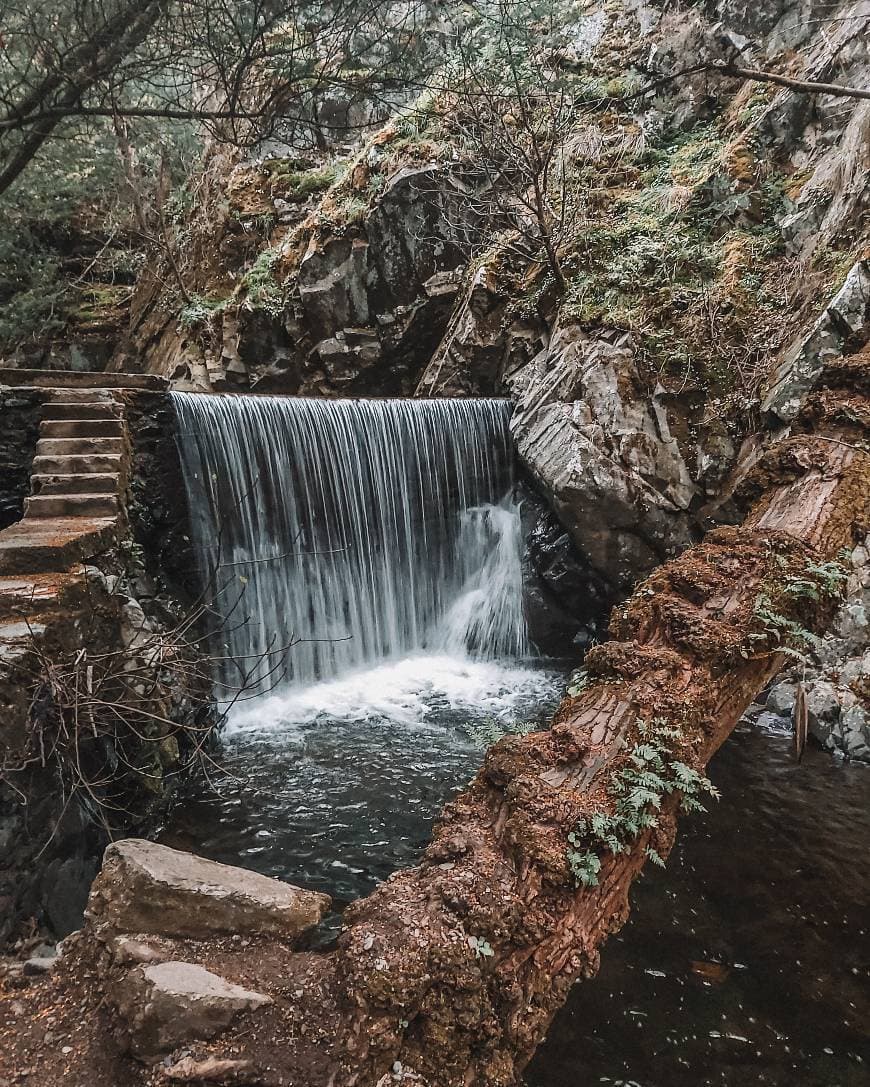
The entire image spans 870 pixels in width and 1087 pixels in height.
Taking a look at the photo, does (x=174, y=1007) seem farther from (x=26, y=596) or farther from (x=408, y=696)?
(x=408, y=696)

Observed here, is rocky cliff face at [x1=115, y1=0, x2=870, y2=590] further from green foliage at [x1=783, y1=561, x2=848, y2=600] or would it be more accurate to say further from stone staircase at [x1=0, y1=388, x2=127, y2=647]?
stone staircase at [x1=0, y1=388, x2=127, y2=647]

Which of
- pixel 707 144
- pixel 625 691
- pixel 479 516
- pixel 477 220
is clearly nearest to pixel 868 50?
pixel 707 144

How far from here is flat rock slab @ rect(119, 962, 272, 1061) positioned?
1.47 meters

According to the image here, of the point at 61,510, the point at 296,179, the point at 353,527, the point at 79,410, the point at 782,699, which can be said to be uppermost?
the point at 296,179

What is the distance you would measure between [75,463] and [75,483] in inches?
7.7

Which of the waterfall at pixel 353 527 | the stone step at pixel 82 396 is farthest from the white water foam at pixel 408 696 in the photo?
the stone step at pixel 82 396

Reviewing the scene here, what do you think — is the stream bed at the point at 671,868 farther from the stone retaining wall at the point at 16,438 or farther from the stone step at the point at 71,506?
the stone retaining wall at the point at 16,438

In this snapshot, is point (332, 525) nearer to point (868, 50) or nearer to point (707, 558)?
point (707, 558)

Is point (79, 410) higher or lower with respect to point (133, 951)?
higher

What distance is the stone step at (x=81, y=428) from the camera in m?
4.71

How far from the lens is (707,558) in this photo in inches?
97.4

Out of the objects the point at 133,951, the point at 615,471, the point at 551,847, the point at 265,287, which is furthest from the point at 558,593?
the point at 265,287

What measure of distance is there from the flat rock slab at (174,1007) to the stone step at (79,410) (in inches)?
177

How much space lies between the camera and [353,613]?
7531 mm
